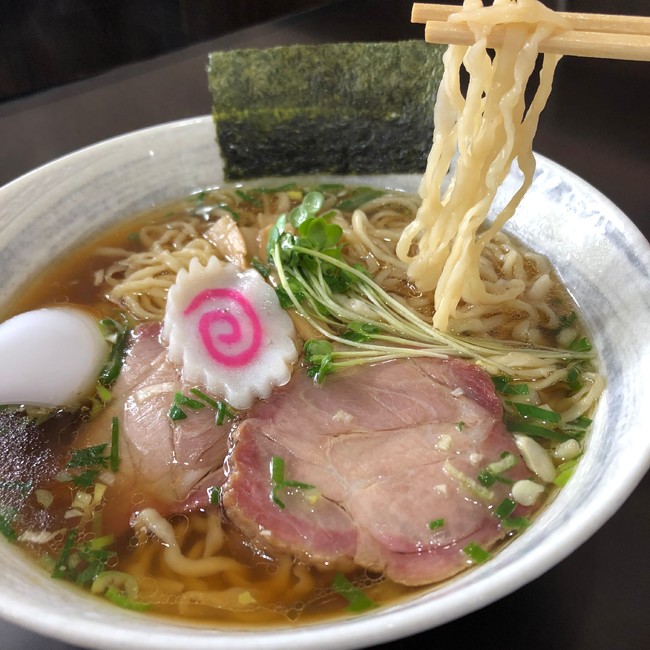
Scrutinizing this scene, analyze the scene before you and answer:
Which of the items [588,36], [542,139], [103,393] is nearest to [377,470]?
[103,393]

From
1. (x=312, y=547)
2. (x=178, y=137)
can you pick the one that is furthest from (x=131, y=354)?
(x=178, y=137)

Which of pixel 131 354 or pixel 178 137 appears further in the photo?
pixel 178 137

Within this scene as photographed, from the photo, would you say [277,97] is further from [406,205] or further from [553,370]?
[553,370]

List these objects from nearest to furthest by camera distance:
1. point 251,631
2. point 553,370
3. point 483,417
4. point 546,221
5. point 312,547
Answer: point 251,631
point 312,547
point 483,417
point 553,370
point 546,221

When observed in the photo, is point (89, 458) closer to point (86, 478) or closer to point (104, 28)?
point (86, 478)

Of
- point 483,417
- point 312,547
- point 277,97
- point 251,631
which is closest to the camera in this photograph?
point 251,631

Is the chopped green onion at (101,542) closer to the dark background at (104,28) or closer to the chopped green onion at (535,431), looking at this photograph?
the chopped green onion at (535,431)

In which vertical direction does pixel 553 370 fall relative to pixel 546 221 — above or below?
below

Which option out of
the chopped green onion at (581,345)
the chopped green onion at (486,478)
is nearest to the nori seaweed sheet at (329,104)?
the chopped green onion at (581,345)

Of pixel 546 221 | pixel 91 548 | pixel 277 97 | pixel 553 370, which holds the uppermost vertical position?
pixel 277 97
